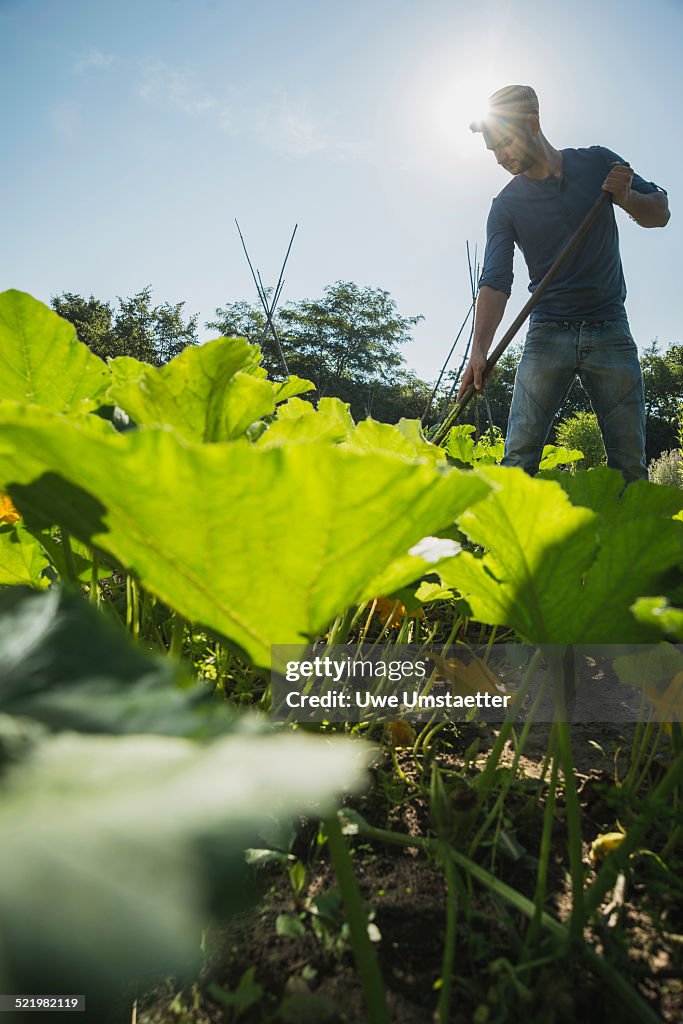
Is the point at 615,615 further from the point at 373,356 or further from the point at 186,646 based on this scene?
the point at 373,356

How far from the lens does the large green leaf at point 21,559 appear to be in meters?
0.96

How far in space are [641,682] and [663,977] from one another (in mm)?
402

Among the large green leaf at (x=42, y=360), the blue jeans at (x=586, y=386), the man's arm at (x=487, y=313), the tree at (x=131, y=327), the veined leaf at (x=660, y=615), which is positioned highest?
the tree at (x=131, y=327)

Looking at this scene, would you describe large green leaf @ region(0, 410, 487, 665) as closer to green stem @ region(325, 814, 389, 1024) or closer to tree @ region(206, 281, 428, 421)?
green stem @ region(325, 814, 389, 1024)

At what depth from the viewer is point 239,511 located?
44cm

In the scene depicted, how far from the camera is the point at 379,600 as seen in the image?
1.33 metres

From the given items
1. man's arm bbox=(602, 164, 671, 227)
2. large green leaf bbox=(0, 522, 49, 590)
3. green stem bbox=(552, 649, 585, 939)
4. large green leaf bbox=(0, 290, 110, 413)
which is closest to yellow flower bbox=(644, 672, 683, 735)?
green stem bbox=(552, 649, 585, 939)

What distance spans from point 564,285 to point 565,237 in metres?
0.30

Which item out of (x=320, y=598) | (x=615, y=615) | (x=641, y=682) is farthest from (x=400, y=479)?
(x=641, y=682)

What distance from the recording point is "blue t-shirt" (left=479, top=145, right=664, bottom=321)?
2828 millimetres

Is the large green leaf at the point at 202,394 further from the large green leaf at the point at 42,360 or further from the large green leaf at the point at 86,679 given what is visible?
the large green leaf at the point at 86,679

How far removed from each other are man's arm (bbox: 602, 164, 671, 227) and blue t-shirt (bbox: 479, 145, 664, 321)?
0.53 ft

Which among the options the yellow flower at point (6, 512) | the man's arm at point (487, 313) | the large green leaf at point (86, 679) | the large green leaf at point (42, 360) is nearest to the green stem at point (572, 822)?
the large green leaf at point (86, 679)

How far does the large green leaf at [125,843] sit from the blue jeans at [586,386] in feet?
8.76
